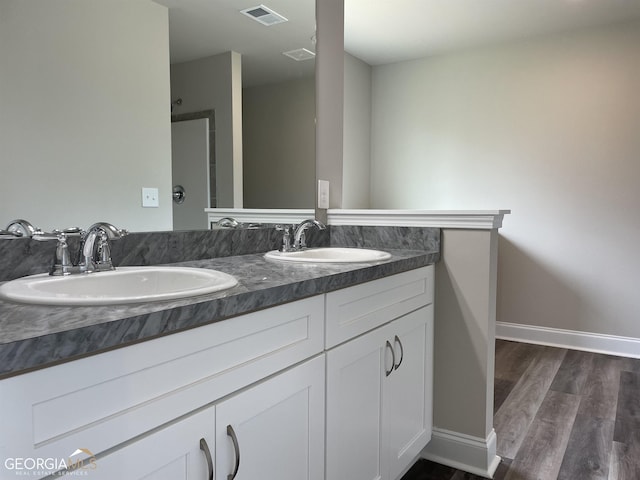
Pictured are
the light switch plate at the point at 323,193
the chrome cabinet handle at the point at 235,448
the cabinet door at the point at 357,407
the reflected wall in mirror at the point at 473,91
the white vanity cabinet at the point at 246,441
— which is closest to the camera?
the white vanity cabinet at the point at 246,441

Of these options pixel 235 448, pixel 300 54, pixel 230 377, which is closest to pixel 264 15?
pixel 300 54

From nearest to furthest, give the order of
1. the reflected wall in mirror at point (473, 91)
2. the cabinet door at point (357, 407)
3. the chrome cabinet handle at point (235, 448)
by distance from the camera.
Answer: the chrome cabinet handle at point (235, 448) → the cabinet door at point (357, 407) → the reflected wall in mirror at point (473, 91)

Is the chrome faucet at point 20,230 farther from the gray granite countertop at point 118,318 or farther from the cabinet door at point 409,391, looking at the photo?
the cabinet door at point 409,391

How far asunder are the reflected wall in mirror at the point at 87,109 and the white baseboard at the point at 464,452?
1.40 m

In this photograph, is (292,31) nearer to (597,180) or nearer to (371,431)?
(371,431)

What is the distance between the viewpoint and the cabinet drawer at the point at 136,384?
61 centimetres

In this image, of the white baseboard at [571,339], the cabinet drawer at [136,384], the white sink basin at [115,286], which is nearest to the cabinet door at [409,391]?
the cabinet drawer at [136,384]

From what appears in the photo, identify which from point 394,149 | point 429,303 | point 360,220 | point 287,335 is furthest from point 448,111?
point 287,335

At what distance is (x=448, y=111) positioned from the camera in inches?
153

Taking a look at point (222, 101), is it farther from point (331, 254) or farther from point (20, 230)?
point (20, 230)

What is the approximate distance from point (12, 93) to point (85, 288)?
0.49m

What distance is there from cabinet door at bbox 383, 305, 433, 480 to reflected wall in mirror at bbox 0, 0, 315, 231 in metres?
0.89

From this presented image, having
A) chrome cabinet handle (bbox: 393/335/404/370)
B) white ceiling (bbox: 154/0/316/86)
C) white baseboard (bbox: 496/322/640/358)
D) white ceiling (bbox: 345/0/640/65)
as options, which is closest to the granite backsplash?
chrome cabinet handle (bbox: 393/335/404/370)

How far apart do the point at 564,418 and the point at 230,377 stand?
2.05 meters
